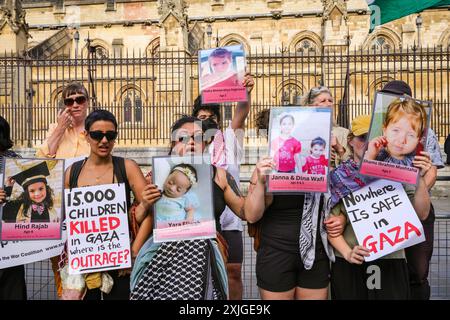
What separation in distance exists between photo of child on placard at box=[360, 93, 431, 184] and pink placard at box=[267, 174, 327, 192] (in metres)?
0.29

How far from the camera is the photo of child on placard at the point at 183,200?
297 centimetres

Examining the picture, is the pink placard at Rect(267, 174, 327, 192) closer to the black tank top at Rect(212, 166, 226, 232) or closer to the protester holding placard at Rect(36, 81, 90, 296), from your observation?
the black tank top at Rect(212, 166, 226, 232)

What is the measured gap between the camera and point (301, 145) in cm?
307

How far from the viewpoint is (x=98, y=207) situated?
3074mm

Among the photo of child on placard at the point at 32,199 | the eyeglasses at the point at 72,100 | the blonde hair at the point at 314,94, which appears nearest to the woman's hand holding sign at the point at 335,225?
the blonde hair at the point at 314,94

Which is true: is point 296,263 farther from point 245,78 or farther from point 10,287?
point 10,287

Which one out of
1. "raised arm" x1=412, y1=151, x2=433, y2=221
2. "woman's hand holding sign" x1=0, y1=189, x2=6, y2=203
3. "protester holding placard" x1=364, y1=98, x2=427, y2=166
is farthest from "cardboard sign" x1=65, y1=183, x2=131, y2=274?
"raised arm" x1=412, y1=151, x2=433, y2=221

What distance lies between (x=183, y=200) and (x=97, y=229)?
63 cm

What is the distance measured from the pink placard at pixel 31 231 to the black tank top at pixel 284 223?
4.92ft

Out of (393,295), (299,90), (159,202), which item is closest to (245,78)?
(159,202)

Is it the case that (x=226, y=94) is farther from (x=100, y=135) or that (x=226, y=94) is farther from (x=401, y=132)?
(x=401, y=132)

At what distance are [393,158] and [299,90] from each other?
19.2 meters

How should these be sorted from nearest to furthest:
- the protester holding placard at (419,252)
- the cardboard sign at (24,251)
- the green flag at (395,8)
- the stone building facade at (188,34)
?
the cardboard sign at (24,251)
the protester holding placard at (419,252)
the green flag at (395,8)
the stone building facade at (188,34)

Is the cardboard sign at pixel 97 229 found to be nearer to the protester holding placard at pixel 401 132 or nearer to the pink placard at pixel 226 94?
the pink placard at pixel 226 94
